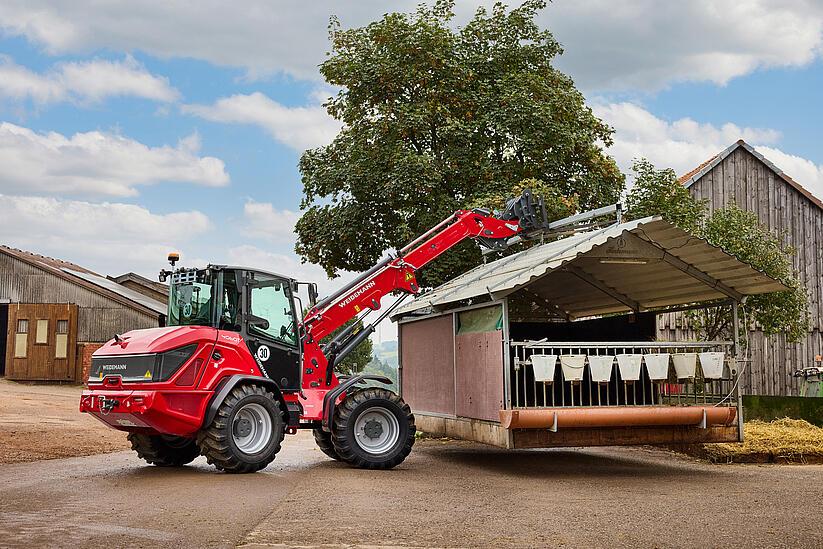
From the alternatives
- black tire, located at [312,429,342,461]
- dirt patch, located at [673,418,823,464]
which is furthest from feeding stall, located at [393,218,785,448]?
black tire, located at [312,429,342,461]

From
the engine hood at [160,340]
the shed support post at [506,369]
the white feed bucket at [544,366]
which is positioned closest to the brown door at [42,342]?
the engine hood at [160,340]

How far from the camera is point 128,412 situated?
12891 millimetres

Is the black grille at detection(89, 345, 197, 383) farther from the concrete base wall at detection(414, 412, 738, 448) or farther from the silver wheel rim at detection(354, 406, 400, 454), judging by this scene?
the concrete base wall at detection(414, 412, 738, 448)

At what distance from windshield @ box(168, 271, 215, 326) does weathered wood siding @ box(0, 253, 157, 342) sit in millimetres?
24071

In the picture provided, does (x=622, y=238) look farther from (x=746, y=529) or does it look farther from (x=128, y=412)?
(x=128, y=412)

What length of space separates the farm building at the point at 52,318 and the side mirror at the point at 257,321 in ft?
79.9

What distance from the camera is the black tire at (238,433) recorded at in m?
13.0

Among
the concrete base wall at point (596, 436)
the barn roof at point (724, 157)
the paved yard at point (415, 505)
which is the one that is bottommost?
the paved yard at point (415, 505)

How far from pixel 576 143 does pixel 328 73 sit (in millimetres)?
6379

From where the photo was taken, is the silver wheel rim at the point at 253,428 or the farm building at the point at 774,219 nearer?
the silver wheel rim at the point at 253,428

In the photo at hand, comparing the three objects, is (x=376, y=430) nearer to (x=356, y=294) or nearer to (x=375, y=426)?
(x=375, y=426)

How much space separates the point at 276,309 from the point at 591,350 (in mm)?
5209

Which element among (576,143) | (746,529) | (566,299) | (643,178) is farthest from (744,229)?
(746,529)

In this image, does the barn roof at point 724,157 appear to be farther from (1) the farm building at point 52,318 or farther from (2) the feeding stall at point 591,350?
(1) the farm building at point 52,318
